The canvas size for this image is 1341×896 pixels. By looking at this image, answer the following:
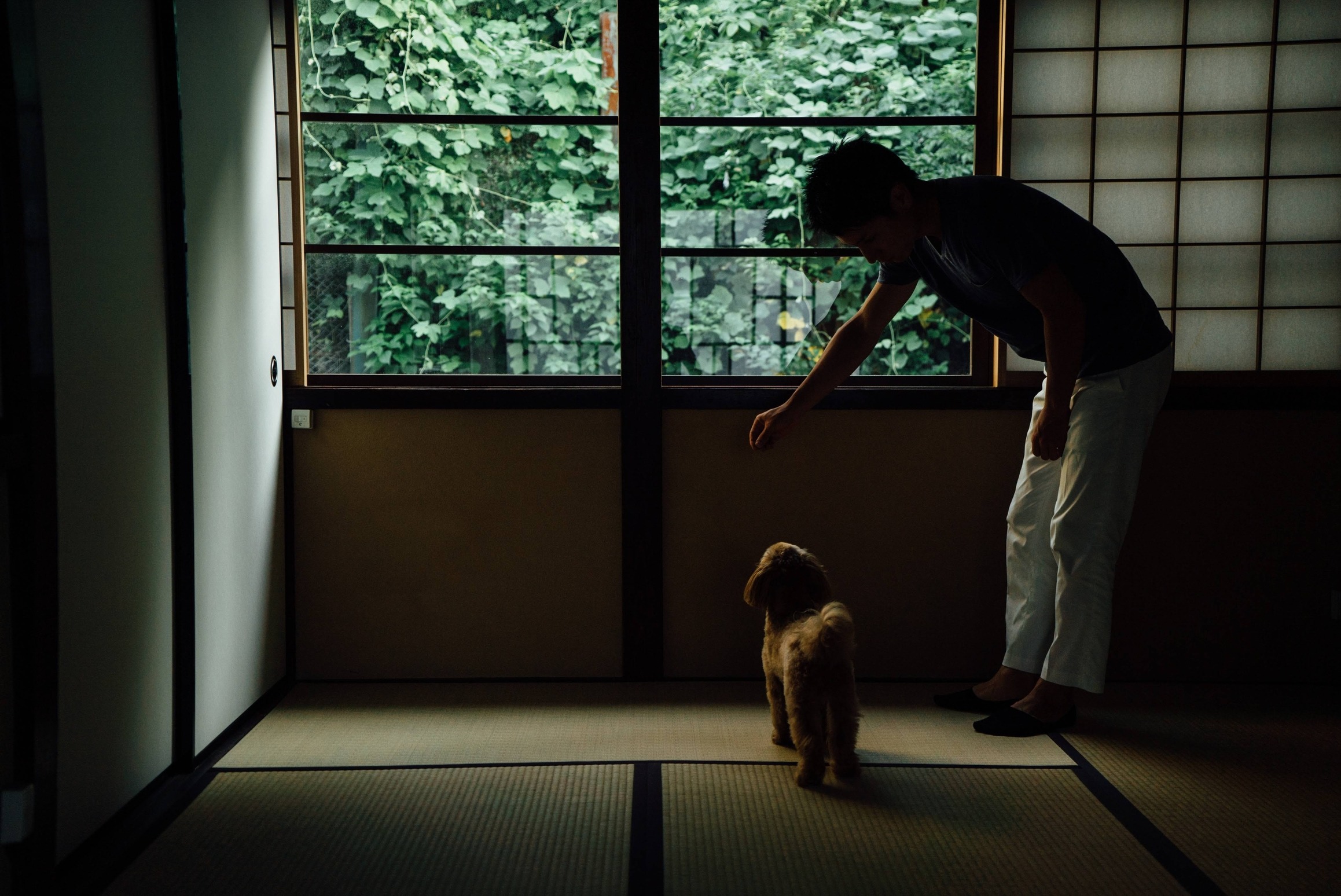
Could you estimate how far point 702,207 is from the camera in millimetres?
2744

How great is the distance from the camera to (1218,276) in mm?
2723

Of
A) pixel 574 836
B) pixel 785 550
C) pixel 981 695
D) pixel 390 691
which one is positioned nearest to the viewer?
pixel 574 836

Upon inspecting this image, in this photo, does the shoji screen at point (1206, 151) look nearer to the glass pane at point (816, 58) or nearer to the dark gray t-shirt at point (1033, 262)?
the glass pane at point (816, 58)

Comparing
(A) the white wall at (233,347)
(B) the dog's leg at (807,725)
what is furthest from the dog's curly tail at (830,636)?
(A) the white wall at (233,347)

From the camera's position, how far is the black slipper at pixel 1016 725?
2279mm

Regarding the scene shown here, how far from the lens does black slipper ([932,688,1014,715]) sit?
8.05 ft

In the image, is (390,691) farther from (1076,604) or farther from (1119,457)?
(1119,457)

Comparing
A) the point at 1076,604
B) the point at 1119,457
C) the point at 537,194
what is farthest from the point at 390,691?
the point at 1119,457

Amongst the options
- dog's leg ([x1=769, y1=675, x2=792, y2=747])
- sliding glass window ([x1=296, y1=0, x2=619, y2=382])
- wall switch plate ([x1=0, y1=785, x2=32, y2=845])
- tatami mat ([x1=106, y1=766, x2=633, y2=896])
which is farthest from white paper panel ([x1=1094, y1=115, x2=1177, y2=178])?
wall switch plate ([x1=0, y1=785, x2=32, y2=845])

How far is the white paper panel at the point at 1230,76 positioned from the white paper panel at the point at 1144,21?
0.28 ft

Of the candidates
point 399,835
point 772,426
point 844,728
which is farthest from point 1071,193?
point 399,835

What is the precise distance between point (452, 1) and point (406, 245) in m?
0.70

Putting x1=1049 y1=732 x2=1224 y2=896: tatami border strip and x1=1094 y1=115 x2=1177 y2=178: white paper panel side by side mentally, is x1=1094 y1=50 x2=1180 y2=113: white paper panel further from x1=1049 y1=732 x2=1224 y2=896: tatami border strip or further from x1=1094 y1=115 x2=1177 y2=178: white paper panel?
x1=1049 y1=732 x2=1224 y2=896: tatami border strip

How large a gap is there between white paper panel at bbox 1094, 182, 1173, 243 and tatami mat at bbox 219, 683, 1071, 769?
1.44 metres
